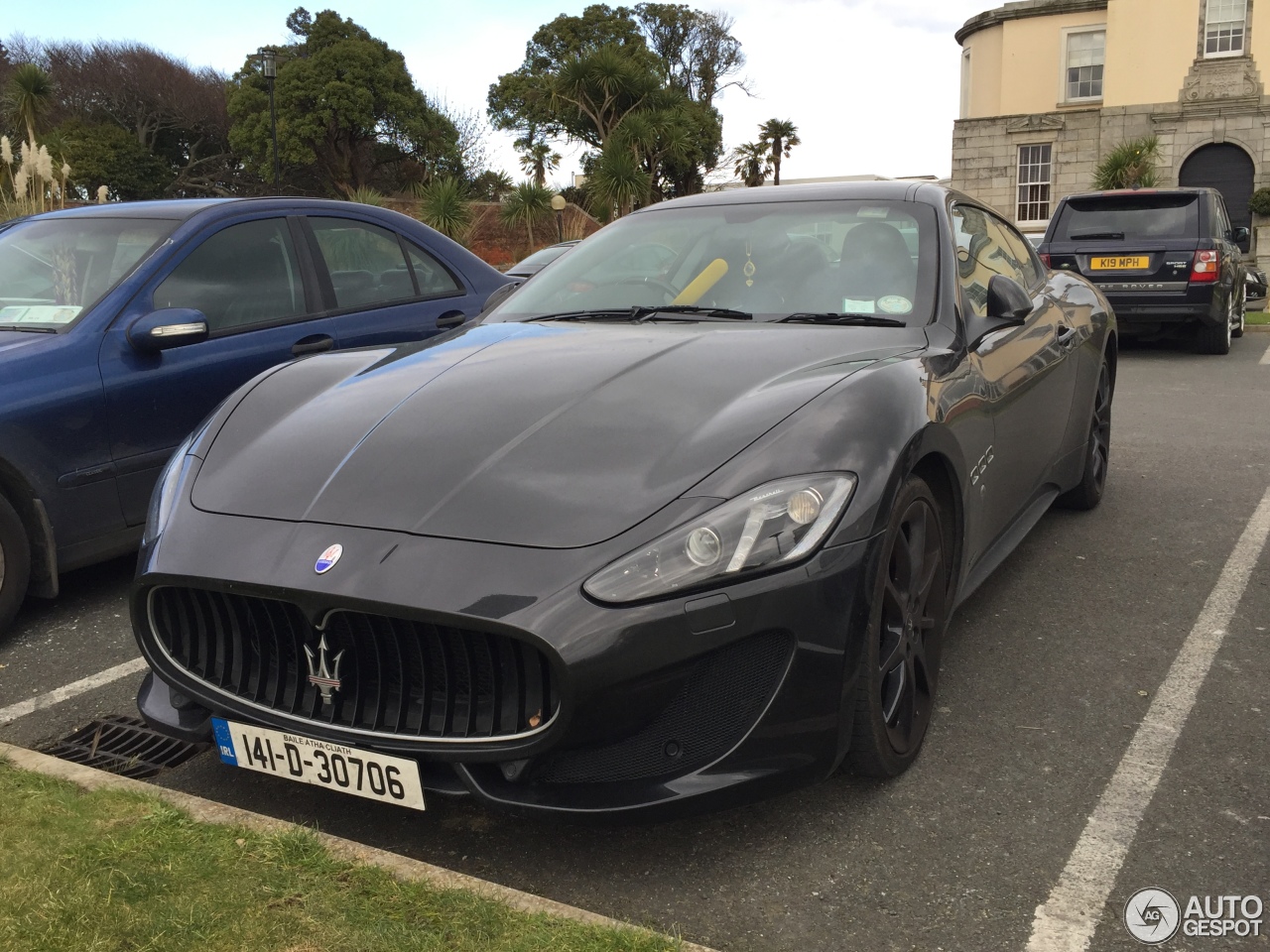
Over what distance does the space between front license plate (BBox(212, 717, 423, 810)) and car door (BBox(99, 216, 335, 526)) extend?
2.10 m

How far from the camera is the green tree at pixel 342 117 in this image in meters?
46.4

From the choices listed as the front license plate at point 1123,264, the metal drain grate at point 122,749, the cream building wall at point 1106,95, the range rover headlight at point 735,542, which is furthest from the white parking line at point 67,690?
the cream building wall at point 1106,95

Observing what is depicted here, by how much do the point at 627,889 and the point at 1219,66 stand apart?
33.6 metres

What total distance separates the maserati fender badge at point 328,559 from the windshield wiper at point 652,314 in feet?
4.78

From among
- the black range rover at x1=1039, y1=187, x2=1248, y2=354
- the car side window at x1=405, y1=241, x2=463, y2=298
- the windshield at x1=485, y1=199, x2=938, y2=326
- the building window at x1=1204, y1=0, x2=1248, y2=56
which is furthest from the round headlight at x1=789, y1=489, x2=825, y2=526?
the building window at x1=1204, y1=0, x2=1248, y2=56

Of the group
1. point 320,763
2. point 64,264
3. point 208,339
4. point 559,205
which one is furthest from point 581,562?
point 559,205

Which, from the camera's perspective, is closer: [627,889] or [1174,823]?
[627,889]

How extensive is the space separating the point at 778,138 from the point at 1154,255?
161 ft

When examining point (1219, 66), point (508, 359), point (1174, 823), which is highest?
point (1219, 66)

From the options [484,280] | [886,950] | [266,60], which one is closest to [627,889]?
[886,950]

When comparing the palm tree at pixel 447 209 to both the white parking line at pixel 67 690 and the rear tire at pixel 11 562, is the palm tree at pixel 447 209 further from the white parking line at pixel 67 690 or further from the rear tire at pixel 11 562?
the white parking line at pixel 67 690

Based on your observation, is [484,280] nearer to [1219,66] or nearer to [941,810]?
[941,810]

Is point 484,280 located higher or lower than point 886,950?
higher

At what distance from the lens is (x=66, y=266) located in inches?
184
